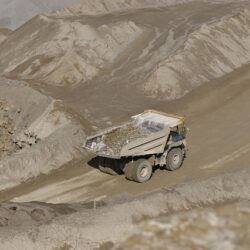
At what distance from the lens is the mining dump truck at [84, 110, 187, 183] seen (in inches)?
715

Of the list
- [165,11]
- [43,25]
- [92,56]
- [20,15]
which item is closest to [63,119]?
[92,56]

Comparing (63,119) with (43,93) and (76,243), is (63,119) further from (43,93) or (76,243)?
(76,243)

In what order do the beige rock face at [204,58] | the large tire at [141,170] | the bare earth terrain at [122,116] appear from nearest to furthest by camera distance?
the bare earth terrain at [122,116] < the large tire at [141,170] < the beige rock face at [204,58]

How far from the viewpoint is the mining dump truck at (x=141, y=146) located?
1816 cm

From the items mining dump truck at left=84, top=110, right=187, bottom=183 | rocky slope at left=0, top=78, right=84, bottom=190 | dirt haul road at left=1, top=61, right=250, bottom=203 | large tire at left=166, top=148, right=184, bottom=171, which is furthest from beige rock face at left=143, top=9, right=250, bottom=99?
large tire at left=166, top=148, right=184, bottom=171

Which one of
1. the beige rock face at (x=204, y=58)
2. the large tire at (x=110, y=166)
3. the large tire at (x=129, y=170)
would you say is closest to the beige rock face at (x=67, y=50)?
the beige rock face at (x=204, y=58)

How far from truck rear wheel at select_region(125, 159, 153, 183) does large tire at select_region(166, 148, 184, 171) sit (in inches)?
35.0

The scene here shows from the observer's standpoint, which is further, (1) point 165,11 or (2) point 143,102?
(1) point 165,11

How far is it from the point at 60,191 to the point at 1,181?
2.42 m

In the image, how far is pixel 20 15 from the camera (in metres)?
58.0

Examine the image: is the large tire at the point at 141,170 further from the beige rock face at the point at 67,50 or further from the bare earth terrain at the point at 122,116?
the beige rock face at the point at 67,50

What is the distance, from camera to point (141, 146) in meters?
18.1

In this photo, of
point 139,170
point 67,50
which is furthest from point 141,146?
point 67,50

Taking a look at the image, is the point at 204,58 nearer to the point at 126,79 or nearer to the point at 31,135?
the point at 126,79
